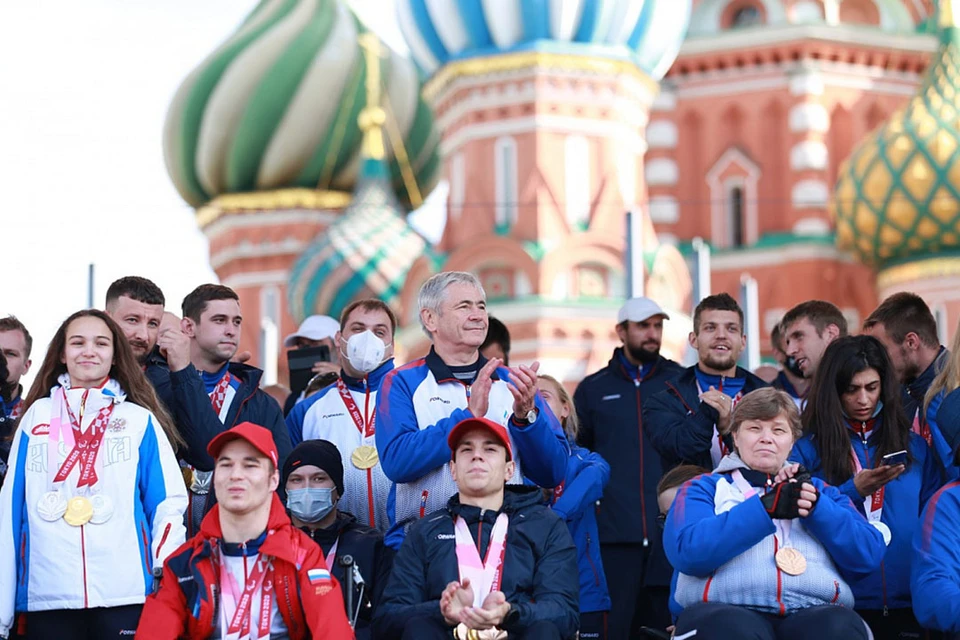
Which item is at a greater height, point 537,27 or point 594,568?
point 537,27

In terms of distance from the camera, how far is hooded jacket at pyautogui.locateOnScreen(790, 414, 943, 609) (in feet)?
21.3

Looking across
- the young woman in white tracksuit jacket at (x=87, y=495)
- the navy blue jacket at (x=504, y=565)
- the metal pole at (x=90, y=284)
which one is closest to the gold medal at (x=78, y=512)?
the young woman in white tracksuit jacket at (x=87, y=495)


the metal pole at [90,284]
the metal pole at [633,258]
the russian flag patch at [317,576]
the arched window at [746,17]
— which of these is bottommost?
the russian flag patch at [317,576]

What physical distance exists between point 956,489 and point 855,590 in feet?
2.00

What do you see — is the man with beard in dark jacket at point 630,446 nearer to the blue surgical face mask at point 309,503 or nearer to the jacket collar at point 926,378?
the jacket collar at point 926,378

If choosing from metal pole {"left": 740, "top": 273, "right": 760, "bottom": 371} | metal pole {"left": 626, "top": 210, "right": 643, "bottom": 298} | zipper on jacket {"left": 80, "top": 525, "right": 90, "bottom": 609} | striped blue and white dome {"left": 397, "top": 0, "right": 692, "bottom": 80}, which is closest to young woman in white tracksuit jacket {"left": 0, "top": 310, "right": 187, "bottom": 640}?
zipper on jacket {"left": 80, "top": 525, "right": 90, "bottom": 609}

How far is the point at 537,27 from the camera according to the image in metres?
24.5

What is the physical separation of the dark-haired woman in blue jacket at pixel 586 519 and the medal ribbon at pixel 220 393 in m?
1.36

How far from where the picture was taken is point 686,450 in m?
7.22

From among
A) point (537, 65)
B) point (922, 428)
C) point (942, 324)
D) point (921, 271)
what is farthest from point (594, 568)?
point (921, 271)

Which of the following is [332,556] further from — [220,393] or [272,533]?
[220,393]

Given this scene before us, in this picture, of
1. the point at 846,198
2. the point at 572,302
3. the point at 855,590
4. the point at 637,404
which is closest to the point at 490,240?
the point at 572,302

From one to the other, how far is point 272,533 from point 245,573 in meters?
0.16

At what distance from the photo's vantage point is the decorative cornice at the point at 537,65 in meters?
24.6
